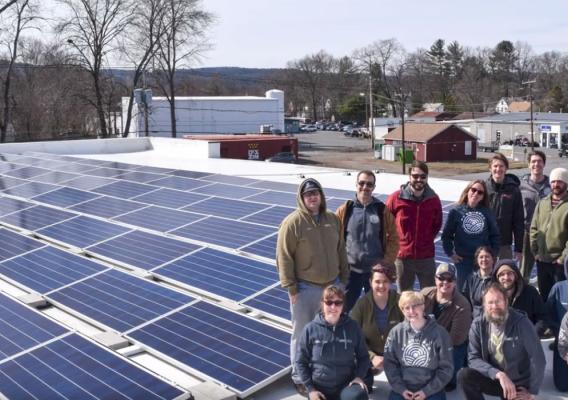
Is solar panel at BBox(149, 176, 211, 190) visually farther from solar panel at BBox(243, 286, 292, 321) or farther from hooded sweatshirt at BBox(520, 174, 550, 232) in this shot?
hooded sweatshirt at BBox(520, 174, 550, 232)

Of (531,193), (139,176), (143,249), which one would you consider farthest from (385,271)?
(139,176)

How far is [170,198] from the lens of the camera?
12.9 meters

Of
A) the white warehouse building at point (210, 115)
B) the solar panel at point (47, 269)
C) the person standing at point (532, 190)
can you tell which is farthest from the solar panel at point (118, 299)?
the white warehouse building at point (210, 115)

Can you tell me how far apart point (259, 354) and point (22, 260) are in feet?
17.3

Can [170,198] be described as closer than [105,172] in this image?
Yes

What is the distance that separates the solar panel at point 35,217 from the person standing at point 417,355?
8.48 m

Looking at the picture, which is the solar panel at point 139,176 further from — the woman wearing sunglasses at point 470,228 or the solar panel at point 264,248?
the woman wearing sunglasses at point 470,228

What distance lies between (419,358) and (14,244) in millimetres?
8023

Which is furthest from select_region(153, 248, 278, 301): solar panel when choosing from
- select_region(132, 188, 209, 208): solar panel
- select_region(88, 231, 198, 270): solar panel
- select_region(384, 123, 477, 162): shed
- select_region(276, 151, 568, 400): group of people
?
select_region(384, 123, 477, 162): shed

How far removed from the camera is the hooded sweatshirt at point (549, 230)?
6445 millimetres

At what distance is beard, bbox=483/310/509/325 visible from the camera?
198 inches

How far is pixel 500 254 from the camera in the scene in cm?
709

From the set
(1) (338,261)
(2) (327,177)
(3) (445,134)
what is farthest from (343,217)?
(3) (445,134)

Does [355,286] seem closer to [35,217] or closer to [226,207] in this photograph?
[226,207]
